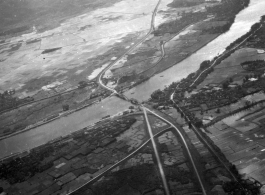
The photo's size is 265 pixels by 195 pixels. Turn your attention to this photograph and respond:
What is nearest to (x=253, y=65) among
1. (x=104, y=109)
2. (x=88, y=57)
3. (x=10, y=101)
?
(x=104, y=109)

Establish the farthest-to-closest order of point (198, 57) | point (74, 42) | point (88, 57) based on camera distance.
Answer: point (74, 42)
point (88, 57)
point (198, 57)

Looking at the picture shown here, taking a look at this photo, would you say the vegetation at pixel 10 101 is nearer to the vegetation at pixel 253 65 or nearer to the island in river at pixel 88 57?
the island in river at pixel 88 57

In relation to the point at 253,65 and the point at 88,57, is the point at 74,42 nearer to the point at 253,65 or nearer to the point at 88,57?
the point at 88,57

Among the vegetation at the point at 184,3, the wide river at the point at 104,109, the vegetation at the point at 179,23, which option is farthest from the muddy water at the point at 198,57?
the vegetation at the point at 184,3

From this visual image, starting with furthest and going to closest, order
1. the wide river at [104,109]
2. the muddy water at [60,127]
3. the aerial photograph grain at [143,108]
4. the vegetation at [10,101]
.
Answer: the vegetation at [10,101], the wide river at [104,109], the muddy water at [60,127], the aerial photograph grain at [143,108]

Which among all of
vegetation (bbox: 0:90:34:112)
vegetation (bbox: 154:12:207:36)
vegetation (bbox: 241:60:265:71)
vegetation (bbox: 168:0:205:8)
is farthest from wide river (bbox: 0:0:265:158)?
vegetation (bbox: 168:0:205:8)

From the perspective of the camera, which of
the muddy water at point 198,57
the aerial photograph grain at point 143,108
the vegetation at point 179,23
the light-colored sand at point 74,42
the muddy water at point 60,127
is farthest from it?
the vegetation at point 179,23

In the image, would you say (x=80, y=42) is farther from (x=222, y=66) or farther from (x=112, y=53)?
(x=222, y=66)

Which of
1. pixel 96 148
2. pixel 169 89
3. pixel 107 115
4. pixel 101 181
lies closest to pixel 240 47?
pixel 169 89
